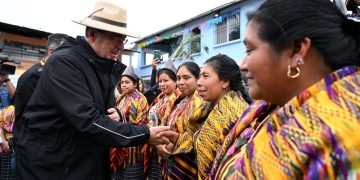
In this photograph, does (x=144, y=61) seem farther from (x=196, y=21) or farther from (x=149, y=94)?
(x=149, y=94)

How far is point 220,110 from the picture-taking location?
250 cm

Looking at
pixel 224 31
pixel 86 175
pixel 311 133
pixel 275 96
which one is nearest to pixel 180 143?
pixel 86 175

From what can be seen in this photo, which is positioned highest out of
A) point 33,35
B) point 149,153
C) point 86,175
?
point 33,35

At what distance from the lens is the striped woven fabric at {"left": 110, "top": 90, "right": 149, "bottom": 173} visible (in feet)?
13.5

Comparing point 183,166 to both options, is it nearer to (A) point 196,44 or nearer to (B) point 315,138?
(B) point 315,138

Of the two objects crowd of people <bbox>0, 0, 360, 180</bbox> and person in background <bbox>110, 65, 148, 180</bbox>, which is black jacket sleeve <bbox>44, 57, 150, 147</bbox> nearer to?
crowd of people <bbox>0, 0, 360, 180</bbox>

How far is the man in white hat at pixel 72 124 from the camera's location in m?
1.94

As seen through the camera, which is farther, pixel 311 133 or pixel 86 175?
pixel 86 175

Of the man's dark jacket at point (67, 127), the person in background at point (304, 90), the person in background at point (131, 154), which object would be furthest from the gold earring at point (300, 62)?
the person in background at point (131, 154)

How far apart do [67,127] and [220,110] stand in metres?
1.17

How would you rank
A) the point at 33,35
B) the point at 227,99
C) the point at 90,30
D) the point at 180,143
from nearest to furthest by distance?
the point at 90,30 < the point at 227,99 < the point at 180,143 < the point at 33,35

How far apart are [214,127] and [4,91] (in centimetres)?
389

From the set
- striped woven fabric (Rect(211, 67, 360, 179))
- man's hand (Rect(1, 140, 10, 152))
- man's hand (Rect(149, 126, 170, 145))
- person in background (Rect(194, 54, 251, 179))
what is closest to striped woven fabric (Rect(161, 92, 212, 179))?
person in background (Rect(194, 54, 251, 179))

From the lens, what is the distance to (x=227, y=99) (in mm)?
2594
